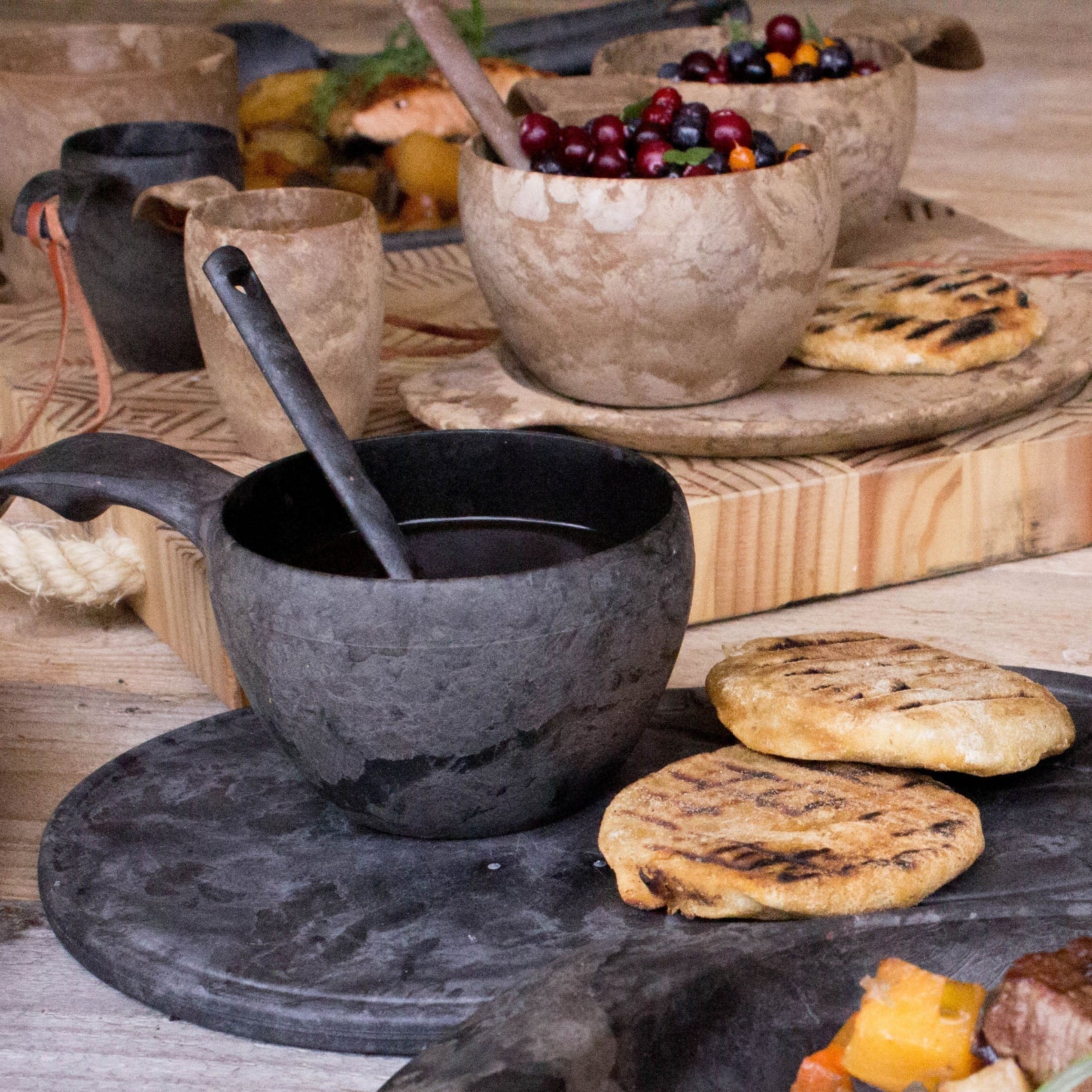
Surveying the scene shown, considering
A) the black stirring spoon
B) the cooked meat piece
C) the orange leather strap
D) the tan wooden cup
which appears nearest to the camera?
the cooked meat piece

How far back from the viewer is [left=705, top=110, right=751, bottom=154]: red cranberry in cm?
105

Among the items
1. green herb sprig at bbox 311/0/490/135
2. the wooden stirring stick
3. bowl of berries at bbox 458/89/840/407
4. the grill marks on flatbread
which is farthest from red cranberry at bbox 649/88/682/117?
green herb sprig at bbox 311/0/490/135

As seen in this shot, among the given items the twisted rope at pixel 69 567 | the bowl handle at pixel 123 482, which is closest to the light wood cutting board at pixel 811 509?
the twisted rope at pixel 69 567

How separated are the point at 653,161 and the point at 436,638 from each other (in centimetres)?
50

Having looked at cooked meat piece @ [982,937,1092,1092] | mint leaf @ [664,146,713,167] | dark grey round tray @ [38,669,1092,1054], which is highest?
mint leaf @ [664,146,713,167]

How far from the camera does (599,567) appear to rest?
0.68 metres

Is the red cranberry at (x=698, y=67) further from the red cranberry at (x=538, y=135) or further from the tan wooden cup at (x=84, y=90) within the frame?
the tan wooden cup at (x=84, y=90)

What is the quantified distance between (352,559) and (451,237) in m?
0.97

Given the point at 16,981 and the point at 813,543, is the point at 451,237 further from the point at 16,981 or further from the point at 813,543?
the point at 16,981

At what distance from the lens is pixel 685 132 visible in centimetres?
105

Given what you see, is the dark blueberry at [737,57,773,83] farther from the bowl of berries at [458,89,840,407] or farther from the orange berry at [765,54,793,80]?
the bowl of berries at [458,89,840,407]

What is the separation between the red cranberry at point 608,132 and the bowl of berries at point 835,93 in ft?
0.81

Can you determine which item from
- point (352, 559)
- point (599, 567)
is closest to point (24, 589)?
point (352, 559)

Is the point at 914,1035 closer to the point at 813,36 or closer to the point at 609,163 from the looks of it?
the point at 609,163
